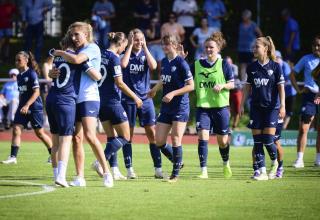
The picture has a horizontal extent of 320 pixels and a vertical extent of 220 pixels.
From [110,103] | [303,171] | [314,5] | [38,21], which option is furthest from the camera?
[314,5]

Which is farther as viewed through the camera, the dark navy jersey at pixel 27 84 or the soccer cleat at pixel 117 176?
the dark navy jersey at pixel 27 84

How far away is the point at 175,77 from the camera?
46.4ft

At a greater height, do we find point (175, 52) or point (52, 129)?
point (175, 52)

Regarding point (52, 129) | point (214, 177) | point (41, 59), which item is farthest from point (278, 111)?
point (41, 59)

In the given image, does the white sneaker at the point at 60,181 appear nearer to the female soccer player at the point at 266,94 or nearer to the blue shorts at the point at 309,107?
the female soccer player at the point at 266,94

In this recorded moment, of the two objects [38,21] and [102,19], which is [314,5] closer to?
[102,19]

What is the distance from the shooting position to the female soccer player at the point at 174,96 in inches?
553

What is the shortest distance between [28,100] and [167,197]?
6169mm

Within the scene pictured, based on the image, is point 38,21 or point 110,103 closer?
point 110,103

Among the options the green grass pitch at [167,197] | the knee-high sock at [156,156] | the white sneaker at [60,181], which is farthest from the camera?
the knee-high sock at [156,156]

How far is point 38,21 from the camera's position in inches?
1130

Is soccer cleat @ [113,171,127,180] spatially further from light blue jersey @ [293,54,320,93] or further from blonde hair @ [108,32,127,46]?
light blue jersey @ [293,54,320,93]

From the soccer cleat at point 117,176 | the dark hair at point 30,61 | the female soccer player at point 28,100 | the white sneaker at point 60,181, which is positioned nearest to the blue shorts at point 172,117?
the soccer cleat at point 117,176

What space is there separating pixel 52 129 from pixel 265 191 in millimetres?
3098
